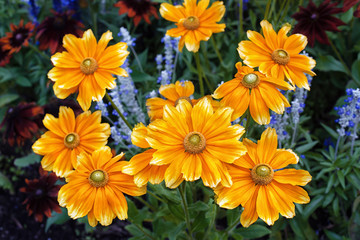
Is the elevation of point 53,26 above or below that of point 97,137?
below

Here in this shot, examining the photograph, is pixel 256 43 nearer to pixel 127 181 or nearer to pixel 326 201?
pixel 127 181

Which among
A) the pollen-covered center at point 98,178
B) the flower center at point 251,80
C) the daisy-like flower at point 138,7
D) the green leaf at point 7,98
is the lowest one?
the green leaf at point 7,98

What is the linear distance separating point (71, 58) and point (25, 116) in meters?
0.98

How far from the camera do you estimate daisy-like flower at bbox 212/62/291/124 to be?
42.1 inches

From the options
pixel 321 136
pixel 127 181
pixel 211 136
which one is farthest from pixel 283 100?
pixel 321 136

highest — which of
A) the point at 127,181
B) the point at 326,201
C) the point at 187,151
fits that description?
the point at 187,151

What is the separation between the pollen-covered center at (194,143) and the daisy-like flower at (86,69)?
0.31m

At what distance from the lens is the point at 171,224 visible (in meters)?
1.86

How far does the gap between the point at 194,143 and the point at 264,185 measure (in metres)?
0.25

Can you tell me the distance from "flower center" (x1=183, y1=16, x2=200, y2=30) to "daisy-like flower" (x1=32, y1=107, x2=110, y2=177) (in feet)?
1.59

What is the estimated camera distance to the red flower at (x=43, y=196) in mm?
1800

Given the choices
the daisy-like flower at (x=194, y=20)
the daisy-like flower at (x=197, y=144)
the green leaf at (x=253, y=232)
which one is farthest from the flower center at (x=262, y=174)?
the green leaf at (x=253, y=232)

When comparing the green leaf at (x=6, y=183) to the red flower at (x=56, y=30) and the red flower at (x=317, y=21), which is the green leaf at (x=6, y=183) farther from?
the red flower at (x=317, y=21)

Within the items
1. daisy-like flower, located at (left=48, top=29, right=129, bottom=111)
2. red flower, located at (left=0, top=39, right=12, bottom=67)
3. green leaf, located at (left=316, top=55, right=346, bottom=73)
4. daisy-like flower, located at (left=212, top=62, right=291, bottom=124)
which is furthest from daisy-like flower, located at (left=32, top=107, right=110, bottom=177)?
green leaf, located at (left=316, top=55, right=346, bottom=73)
